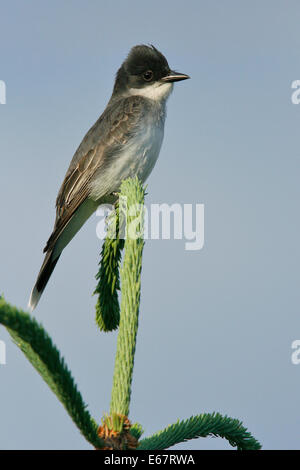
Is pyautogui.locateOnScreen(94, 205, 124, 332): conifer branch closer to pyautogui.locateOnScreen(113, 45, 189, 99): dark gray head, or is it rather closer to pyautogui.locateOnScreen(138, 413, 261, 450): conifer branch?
pyautogui.locateOnScreen(138, 413, 261, 450): conifer branch

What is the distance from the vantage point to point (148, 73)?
823cm

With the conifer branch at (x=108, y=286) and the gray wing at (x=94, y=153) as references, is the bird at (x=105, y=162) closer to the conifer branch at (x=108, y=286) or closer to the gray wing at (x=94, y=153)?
the gray wing at (x=94, y=153)

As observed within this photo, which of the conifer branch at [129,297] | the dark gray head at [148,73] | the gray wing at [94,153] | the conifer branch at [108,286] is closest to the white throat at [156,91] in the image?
the dark gray head at [148,73]

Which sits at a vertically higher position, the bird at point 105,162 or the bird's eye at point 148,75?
the bird's eye at point 148,75

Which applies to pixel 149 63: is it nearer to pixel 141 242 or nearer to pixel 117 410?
pixel 141 242

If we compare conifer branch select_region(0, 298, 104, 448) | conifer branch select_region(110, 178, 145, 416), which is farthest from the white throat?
Result: conifer branch select_region(0, 298, 104, 448)

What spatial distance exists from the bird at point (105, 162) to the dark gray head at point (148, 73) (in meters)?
0.15

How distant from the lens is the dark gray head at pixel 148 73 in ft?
26.5

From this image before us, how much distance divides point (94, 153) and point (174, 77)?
1582 mm

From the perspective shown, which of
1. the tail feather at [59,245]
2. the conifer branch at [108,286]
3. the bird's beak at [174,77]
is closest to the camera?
the conifer branch at [108,286]

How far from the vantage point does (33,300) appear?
6691 mm

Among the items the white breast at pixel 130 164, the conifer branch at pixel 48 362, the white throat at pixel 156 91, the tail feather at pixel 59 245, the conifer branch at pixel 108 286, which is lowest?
the conifer branch at pixel 48 362
